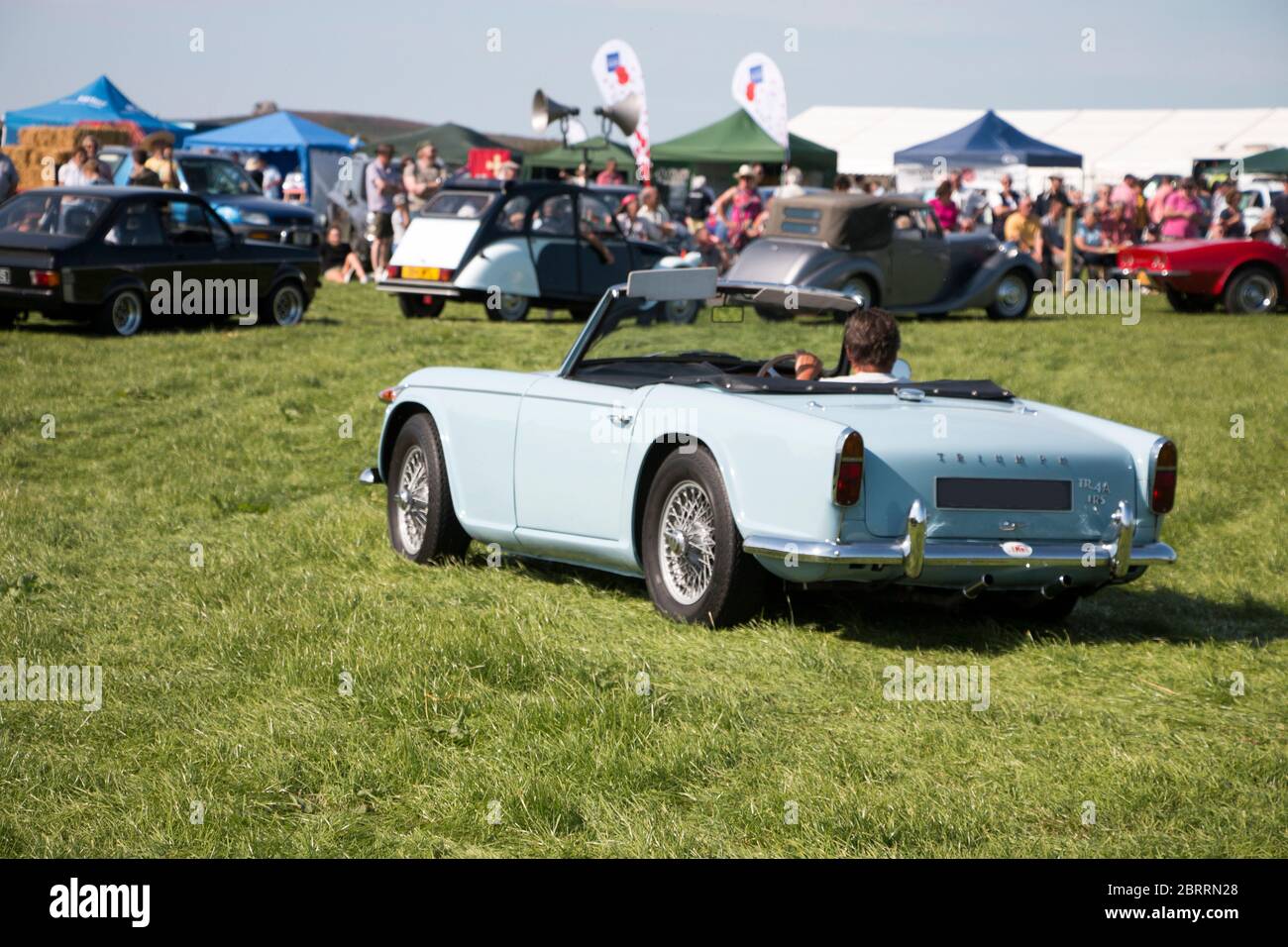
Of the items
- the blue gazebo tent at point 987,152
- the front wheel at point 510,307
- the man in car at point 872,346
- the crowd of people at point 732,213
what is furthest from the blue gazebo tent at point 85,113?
the man in car at point 872,346

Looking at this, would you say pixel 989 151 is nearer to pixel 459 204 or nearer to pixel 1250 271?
pixel 1250 271

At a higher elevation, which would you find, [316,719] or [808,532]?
[808,532]

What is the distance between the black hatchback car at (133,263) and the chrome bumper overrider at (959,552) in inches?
465

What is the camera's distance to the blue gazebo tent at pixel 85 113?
117 ft

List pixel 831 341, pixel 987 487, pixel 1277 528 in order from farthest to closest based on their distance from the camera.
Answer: pixel 1277 528 < pixel 831 341 < pixel 987 487

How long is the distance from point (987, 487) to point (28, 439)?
7.38m

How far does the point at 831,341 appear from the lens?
759cm

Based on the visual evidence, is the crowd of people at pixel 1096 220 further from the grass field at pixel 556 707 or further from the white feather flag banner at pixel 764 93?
the grass field at pixel 556 707

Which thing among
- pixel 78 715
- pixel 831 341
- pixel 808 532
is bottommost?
pixel 78 715

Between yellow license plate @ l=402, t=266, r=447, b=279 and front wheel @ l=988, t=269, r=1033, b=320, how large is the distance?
7324 millimetres
